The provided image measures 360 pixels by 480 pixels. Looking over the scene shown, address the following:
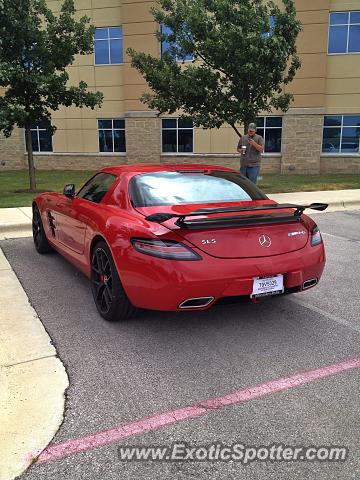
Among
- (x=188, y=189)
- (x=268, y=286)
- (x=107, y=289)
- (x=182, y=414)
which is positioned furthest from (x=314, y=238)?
(x=182, y=414)

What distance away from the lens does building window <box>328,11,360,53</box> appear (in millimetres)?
21297

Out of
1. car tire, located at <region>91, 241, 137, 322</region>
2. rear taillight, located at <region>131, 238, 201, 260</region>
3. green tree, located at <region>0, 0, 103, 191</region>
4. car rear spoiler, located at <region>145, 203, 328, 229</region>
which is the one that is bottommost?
car tire, located at <region>91, 241, 137, 322</region>

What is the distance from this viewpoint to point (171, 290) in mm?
3529

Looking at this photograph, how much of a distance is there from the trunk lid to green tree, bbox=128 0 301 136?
10.4 meters

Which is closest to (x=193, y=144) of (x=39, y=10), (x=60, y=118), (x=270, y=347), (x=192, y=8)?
(x=60, y=118)

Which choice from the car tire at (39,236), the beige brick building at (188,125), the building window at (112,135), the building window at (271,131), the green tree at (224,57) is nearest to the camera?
the car tire at (39,236)

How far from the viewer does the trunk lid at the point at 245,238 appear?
3.62 metres

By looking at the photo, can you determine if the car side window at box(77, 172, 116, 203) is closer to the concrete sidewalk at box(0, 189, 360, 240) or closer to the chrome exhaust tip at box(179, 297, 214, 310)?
the chrome exhaust tip at box(179, 297, 214, 310)

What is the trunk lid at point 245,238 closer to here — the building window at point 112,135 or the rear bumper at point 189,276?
the rear bumper at point 189,276

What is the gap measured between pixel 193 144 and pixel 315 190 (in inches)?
376

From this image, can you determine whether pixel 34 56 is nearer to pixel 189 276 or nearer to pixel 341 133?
pixel 189 276

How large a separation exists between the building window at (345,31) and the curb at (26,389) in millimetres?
21576

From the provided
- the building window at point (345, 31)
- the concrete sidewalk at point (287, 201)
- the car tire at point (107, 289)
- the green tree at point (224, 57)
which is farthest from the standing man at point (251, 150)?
the building window at point (345, 31)

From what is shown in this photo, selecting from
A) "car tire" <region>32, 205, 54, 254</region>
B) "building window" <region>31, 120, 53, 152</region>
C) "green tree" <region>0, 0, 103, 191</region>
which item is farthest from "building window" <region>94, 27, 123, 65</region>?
"car tire" <region>32, 205, 54, 254</region>
